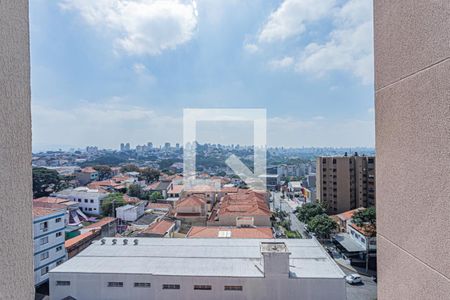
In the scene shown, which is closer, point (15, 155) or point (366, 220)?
point (15, 155)

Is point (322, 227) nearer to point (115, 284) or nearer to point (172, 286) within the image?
point (172, 286)

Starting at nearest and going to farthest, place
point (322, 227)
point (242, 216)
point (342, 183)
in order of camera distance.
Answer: point (242, 216), point (322, 227), point (342, 183)

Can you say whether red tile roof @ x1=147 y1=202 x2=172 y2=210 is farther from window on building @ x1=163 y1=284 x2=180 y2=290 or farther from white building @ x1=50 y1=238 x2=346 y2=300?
window on building @ x1=163 y1=284 x2=180 y2=290

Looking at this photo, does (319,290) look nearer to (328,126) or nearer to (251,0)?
(328,126)

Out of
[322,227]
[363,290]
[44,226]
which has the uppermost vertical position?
[44,226]

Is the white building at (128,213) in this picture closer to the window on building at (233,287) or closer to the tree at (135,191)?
the tree at (135,191)

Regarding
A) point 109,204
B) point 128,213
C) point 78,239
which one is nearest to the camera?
point 78,239

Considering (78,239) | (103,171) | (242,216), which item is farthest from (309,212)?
(103,171)
